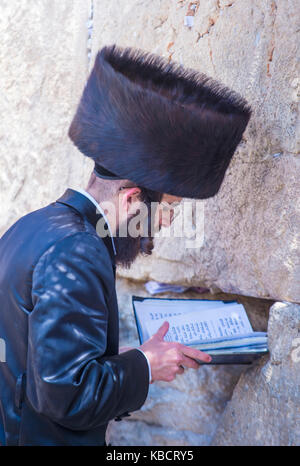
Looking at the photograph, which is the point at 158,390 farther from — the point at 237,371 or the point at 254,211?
the point at 254,211

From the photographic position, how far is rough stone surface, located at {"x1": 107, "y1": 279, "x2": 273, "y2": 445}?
2545mm

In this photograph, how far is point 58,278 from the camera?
1.55m

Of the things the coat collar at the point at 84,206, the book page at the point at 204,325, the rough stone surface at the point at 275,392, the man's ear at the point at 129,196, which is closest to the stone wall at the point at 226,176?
the rough stone surface at the point at 275,392

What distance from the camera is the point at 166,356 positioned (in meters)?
1.79

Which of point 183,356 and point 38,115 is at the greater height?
point 38,115

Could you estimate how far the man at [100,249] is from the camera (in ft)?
4.99

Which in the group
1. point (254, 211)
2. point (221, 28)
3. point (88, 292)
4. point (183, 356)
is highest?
point (221, 28)

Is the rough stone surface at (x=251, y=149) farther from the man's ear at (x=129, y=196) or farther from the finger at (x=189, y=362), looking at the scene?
the man's ear at (x=129, y=196)

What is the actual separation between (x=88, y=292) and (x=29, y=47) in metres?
2.16

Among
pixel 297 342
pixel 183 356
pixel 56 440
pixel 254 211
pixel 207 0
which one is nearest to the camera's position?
pixel 56 440

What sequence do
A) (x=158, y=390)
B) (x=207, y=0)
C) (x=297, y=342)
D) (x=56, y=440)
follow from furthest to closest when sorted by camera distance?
(x=158, y=390), (x=207, y=0), (x=297, y=342), (x=56, y=440)

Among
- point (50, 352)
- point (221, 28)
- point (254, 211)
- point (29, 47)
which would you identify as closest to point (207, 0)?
point (221, 28)

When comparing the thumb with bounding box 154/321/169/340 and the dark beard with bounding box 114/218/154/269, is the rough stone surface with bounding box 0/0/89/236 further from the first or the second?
the thumb with bounding box 154/321/169/340

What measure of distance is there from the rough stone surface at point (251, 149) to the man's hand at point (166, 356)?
0.51 meters
